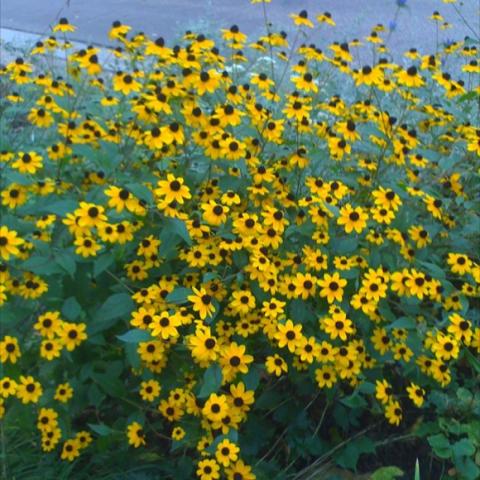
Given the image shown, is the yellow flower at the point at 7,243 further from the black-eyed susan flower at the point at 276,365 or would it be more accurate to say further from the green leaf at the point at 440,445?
the green leaf at the point at 440,445

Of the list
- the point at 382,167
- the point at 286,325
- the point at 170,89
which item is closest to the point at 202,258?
the point at 286,325

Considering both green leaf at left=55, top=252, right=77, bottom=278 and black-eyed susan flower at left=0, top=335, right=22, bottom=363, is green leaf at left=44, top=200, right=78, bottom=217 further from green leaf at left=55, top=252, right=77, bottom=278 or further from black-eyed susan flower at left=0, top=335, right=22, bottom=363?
black-eyed susan flower at left=0, top=335, right=22, bottom=363

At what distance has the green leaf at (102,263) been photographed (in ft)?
6.61

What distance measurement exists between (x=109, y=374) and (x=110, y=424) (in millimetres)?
322

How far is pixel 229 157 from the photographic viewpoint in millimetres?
2268

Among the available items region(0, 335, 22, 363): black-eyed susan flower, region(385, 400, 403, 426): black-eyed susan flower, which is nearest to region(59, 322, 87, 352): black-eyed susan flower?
region(0, 335, 22, 363): black-eyed susan flower

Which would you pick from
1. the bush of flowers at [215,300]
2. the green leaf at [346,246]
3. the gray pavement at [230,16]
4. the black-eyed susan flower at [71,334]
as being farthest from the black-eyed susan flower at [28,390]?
the gray pavement at [230,16]

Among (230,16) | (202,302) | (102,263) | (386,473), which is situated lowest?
(386,473)

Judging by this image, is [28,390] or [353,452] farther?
[353,452]

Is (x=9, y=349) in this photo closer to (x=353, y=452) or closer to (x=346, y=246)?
(x=346, y=246)

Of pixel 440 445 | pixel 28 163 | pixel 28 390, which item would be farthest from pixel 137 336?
pixel 440 445

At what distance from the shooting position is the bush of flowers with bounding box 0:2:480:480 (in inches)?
80.9

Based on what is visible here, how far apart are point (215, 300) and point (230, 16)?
685 centimetres

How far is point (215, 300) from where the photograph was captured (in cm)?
213
